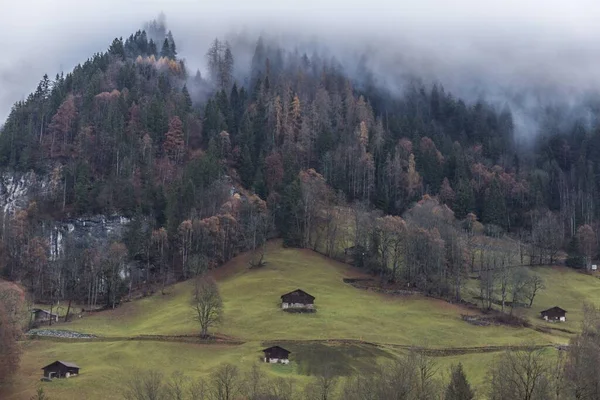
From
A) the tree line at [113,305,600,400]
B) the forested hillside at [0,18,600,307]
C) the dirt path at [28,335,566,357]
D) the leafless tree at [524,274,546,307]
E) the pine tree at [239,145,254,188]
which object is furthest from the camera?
the pine tree at [239,145,254,188]

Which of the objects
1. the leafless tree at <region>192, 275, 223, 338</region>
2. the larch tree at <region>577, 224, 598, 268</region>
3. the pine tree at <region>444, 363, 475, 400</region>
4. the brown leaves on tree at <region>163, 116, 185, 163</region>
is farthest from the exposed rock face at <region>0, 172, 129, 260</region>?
the larch tree at <region>577, 224, 598, 268</region>

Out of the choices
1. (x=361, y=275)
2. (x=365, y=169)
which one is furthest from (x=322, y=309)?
(x=365, y=169)

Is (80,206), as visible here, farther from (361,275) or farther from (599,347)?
(599,347)

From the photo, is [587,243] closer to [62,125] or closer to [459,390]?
[459,390]

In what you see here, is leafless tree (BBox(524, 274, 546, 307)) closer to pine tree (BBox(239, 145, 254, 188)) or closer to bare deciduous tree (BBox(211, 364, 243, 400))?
bare deciduous tree (BBox(211, 364, 243, 400))

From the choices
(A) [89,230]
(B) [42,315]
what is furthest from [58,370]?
(A) [89,230]
